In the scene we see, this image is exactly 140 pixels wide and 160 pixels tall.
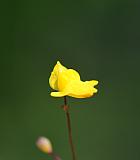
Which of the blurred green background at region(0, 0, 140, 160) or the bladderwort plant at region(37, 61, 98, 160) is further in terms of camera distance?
the blurred green background at region(0, 0, 140, 160)

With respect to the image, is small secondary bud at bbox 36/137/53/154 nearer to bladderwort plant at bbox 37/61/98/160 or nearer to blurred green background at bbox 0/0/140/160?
bladderwort plant at bbox 37/61/98/160

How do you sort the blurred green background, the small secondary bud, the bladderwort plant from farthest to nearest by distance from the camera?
the blurred green background
the bladderwort plant
the small secondary bud

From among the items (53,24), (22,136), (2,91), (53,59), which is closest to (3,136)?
(22,136)

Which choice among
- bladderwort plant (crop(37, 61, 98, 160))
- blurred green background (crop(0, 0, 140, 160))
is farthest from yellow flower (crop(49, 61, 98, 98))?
blurred green background (crop(0, 0, 140, 160))

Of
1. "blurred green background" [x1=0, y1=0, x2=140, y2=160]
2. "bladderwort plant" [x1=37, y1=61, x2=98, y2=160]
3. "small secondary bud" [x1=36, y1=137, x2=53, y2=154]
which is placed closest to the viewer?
"small secondary bud" [x1=36, y1=137, x2=53, y2=154]

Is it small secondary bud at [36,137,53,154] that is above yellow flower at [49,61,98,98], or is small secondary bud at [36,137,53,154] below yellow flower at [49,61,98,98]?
below

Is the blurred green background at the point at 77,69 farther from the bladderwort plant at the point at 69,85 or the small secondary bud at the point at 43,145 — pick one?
the small secondary bud at the point at 43,145

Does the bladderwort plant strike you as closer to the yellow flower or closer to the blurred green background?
the yellow flower

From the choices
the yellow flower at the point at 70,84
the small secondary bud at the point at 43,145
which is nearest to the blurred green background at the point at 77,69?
the yellow flower at the point at 70,84
